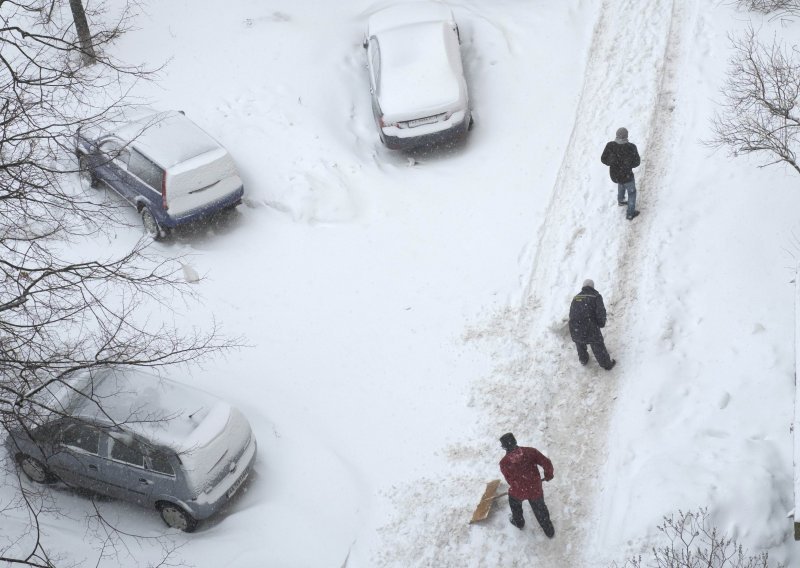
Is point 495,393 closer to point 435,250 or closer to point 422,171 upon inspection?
point 435,250

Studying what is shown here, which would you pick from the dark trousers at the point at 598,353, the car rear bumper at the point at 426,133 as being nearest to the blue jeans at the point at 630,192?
the dark trousers at the point at 598,353

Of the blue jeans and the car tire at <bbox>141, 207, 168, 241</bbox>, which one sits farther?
the car tire at <bbox>141, 207, 168, 241</bbox>

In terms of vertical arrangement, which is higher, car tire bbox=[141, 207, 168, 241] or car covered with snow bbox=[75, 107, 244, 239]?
car covered with snow bbox=[75, 107, 244, 239]

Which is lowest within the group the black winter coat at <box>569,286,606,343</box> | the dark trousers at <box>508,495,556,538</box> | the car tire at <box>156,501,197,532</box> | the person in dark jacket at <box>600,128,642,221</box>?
the car tire at <box>156,501,197,532</box>

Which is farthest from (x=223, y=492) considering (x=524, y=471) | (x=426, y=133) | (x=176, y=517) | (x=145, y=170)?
(x=426, y=133)

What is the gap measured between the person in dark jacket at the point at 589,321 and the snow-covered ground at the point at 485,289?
0.38 meters

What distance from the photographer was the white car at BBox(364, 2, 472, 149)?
556 inches

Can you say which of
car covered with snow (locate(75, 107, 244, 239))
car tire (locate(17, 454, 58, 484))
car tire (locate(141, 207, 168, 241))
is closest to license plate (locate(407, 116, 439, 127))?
car covered with snow (locate(75, 107, 244, 239))

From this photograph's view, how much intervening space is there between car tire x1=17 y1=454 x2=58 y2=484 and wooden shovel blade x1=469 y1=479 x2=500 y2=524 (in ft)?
17.4

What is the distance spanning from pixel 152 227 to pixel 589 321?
7.38 metres

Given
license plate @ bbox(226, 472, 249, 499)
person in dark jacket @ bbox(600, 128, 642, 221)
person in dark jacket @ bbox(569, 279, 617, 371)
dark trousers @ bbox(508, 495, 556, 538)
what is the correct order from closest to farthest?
dark trousers @ bbox(508, 495, 556, 538) → license plate @ bbox(226, 472, 249, 499) → person in dark jacket @ bbox(569, 279, 617, 371) → person in dark jacket @ bbox(600, 128, 642, 221)

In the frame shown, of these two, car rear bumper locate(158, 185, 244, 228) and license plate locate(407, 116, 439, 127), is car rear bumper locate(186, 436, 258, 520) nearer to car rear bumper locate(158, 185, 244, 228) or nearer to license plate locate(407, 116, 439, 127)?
car rear bumper locate(158, 185, 244, 228)

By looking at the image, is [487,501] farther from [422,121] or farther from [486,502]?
[422,121]

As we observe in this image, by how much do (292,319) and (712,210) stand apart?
6425 mm
